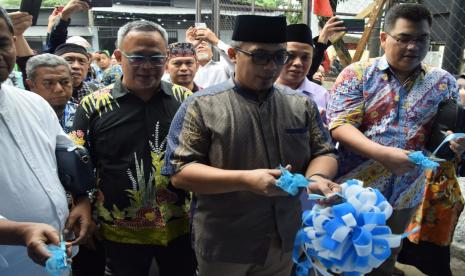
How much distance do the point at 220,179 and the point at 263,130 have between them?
347mm

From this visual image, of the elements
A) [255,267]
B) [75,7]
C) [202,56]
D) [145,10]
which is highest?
[145,10]

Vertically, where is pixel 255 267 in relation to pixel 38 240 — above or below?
below

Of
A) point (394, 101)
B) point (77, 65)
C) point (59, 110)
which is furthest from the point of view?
point (77, 65)

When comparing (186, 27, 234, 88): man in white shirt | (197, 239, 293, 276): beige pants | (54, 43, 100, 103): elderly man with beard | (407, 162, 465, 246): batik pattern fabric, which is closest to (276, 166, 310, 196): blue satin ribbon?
(197, 239, 293, 276): beige pants

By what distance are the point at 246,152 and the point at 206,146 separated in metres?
0.19

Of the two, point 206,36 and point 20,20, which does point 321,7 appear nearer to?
point 206,36

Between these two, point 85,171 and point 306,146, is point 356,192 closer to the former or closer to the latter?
point 306,146

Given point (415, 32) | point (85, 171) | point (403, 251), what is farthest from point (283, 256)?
point (403, 251)

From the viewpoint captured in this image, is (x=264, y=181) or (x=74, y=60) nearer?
(x=264, y=181)

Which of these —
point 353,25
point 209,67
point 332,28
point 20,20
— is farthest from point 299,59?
point 20,20

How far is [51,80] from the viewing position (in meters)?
3.10

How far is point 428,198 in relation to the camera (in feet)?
10.6

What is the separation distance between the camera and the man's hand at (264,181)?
1.65 m

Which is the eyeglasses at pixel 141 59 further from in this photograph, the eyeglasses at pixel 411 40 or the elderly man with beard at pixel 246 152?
the eyeglasses at pixel 411 40
